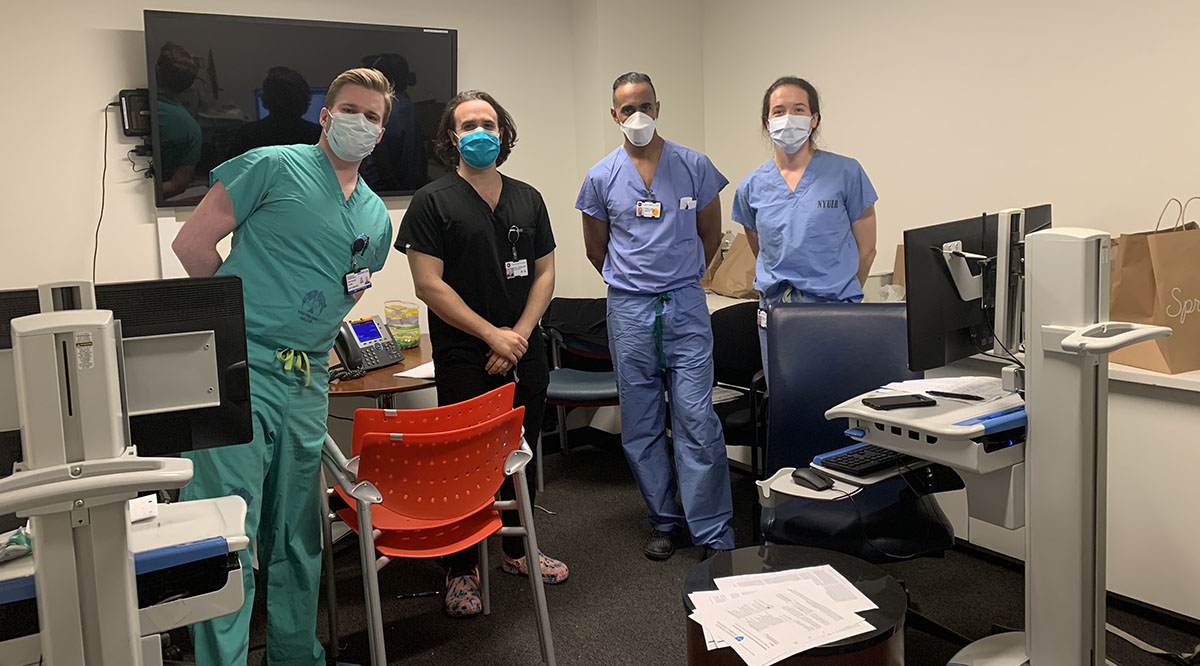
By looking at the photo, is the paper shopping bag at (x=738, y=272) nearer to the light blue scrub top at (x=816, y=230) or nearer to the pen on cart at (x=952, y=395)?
the light blue scrub top at (x=816, y=230)

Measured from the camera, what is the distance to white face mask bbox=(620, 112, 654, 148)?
2.86 m

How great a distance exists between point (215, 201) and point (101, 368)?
946 millimetres

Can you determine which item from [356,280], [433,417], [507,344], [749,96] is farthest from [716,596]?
[749,96]

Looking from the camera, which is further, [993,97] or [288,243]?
[993,97]

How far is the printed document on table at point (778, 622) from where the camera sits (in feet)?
5.00

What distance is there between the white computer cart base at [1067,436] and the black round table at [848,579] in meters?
0.30

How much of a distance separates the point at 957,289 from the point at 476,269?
4.34 feet

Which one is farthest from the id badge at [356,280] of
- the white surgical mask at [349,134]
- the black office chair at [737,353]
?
the black office chair at [737,353]

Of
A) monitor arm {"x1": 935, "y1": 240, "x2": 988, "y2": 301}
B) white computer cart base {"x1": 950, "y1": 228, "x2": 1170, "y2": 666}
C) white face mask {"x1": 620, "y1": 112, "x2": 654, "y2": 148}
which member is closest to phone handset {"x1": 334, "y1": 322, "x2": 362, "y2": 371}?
white face mask {"x1": 620, "y1": 112, "x2": 654, "y2": 148}

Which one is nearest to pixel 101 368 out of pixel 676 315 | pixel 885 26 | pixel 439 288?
pixel 439 288

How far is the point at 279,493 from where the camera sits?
6.75 feet

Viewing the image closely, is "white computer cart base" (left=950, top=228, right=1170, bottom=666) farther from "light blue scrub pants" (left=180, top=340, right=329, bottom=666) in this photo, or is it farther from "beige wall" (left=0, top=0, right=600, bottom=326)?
"beige wall" (left=0, top=0, right=600, bottom=326)

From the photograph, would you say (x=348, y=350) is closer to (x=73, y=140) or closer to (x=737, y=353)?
(x=73, y=140)

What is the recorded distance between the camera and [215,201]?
198cm
